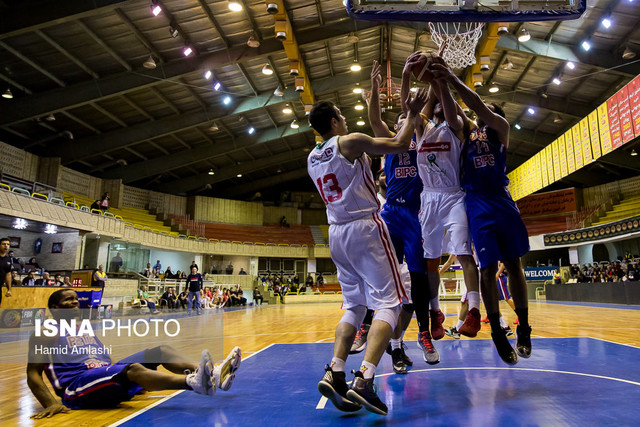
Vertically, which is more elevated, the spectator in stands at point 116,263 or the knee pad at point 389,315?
the spectator in stands at point 116,263

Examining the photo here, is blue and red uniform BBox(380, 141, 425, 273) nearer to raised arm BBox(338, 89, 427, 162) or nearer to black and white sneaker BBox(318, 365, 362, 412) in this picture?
raised arm BBox(338, 89, 427, 162)

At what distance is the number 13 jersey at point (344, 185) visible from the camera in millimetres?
3033

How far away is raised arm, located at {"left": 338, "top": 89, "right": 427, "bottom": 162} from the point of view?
2904 mm

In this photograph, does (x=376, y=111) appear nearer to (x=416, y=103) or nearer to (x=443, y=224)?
(x=416, y=103)

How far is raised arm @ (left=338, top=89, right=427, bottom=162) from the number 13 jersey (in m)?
0.06

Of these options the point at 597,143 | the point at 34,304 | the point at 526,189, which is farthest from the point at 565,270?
the point at 34,304

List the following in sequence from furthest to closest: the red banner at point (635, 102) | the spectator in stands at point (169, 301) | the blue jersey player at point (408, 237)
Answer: the spectator in stands at point (169, 301), the red banner at point (635, 102), the blue jersey player at point (408, 237)

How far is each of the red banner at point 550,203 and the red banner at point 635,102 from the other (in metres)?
16.8

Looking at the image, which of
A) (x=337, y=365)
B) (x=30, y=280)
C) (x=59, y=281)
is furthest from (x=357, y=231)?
(x=30, y=280)

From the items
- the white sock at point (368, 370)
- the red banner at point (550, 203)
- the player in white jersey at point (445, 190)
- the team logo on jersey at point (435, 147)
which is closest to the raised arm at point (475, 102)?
the player in white jersey at point (445, 190)

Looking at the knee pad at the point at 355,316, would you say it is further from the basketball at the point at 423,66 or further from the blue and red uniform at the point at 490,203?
the basketball at the point at 423,66

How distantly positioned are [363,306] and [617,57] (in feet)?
55.6

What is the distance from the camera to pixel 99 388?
2.96 m

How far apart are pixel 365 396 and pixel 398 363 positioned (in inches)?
59.8
